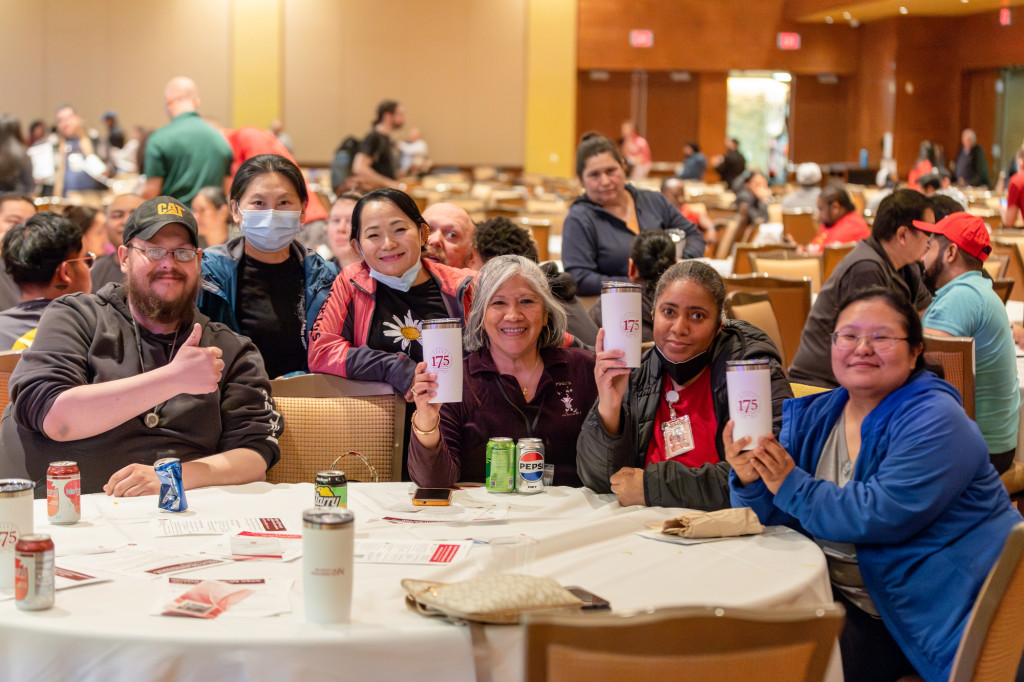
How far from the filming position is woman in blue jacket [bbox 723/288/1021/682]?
7.79 feet

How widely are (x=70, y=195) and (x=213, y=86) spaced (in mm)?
9836

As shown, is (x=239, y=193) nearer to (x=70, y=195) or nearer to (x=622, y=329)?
(x=622, y=329)

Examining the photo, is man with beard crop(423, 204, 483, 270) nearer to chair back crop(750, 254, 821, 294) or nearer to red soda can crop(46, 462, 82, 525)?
red soda can crop(46, 462, 82, 525)

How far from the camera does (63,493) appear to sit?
2484mm

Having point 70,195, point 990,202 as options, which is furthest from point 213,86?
point 990,202

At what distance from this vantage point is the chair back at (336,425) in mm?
3340

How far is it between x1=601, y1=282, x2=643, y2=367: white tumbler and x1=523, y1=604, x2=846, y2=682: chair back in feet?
4.10

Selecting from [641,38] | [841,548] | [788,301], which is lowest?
[841,548]

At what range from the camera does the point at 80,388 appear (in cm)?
282

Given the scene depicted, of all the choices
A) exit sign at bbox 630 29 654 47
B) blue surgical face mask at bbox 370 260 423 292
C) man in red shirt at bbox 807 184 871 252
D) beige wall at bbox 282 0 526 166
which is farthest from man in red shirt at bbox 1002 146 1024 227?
exit sign at bbox 630 29 654 47

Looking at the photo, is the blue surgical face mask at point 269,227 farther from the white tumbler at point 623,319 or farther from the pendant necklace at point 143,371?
the white tumbler at point 623,319

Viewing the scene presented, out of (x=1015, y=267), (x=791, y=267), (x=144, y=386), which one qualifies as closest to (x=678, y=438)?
(x=144, y=386)

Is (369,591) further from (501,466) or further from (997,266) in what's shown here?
(997,266)

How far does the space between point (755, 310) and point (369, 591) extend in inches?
128
